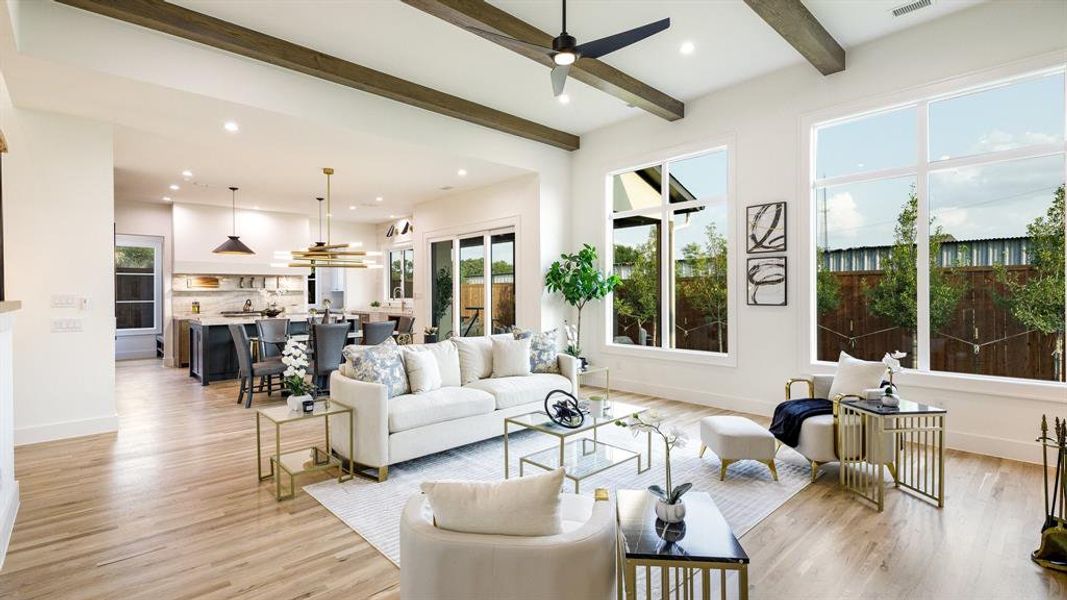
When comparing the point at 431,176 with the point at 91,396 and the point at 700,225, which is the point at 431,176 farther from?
the point at 91,396

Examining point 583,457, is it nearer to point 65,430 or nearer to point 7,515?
point 7,515

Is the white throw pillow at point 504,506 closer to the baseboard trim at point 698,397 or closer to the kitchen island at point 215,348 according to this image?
the baseboard trim at point 698,397

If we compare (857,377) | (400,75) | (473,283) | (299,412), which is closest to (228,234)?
(473,283)

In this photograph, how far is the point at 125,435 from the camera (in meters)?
4.82

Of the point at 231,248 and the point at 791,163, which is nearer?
the point at 791,163

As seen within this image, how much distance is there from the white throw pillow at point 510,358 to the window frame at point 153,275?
27.3 ft

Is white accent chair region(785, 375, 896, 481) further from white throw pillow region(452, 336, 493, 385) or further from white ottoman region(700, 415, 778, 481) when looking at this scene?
white throw pillow region(452, 336, 493, 385)

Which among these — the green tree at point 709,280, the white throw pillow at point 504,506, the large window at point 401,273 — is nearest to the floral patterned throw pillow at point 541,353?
the green tree at point 709,280

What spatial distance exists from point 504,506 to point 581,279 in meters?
5.38

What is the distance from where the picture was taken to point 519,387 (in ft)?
15.5

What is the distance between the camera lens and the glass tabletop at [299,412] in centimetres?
358

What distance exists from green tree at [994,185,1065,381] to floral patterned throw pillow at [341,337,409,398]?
16.5 feet

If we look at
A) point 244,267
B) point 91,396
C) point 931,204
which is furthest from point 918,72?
point 244,267

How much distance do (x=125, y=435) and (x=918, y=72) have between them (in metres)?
7.84
